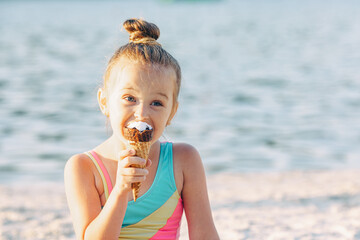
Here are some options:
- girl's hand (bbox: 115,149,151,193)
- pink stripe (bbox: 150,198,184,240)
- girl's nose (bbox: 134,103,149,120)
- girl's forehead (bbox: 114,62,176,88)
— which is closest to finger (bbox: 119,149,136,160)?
girl's hand (bbox: 115,149,151,193)

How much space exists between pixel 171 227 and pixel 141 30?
0.99m

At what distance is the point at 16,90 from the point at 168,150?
1100 centimetres

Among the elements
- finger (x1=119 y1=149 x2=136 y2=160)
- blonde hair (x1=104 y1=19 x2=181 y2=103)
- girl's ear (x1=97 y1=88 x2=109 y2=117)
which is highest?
blonde hair (x1=104 y1=19 x2=181 y2=103)

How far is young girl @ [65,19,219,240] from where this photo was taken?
2.31 m

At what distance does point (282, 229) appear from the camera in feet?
13.7

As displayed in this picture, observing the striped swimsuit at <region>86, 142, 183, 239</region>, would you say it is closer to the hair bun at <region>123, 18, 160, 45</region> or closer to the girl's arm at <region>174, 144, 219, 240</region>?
the girl's arm at <region>174, 144, 219, 240</region>

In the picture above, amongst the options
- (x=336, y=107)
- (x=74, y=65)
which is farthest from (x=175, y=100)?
(x=74, y=65)

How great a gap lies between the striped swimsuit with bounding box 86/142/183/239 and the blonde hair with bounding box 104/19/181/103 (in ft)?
1.18

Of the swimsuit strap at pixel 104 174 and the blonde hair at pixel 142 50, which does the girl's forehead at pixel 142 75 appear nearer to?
the blonde hair at pixel 142 50

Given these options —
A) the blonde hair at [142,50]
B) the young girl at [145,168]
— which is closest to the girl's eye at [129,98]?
the young girl at [145,168]

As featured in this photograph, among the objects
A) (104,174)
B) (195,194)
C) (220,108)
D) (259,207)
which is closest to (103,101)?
(104,174)

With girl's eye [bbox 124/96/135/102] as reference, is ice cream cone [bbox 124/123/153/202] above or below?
below

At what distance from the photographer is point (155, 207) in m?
2.51

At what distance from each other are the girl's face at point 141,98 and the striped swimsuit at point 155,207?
10.3 inches
